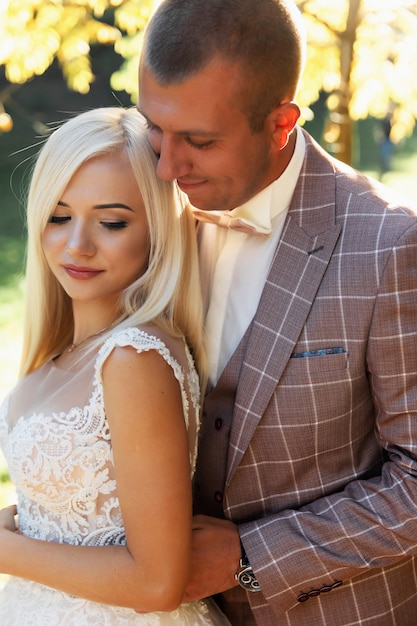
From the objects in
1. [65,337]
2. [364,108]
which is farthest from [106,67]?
[65,337]

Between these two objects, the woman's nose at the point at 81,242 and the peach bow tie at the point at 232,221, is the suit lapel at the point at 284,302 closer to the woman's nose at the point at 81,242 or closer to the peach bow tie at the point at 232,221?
the peach bow tie at the point at 232,221

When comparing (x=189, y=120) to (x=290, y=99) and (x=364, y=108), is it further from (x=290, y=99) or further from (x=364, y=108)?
(x=364, y=108)

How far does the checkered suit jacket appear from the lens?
235 centimetres

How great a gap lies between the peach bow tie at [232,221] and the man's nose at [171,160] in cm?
25

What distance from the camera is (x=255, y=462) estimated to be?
96.9 inches

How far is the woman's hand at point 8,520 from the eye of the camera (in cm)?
249

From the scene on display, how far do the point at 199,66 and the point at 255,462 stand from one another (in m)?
1.05

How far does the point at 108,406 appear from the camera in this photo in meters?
2.25

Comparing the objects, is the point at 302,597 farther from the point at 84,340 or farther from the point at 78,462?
the point at 84,340

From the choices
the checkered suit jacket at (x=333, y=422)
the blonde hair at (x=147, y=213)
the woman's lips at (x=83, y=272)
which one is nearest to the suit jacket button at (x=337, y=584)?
the checkered suit jacket at (x=333, y=422)

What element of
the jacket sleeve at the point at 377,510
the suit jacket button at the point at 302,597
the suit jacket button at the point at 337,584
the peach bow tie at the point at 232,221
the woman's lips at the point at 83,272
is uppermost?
the peach bow tie at the point at 232,221

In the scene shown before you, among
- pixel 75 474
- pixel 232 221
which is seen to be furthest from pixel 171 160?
pixel 75 474

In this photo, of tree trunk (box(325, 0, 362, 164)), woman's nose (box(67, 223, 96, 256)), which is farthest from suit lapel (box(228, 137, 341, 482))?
tree trunk (box(325, 0, 362, 164))

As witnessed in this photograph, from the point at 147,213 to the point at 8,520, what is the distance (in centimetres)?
92
